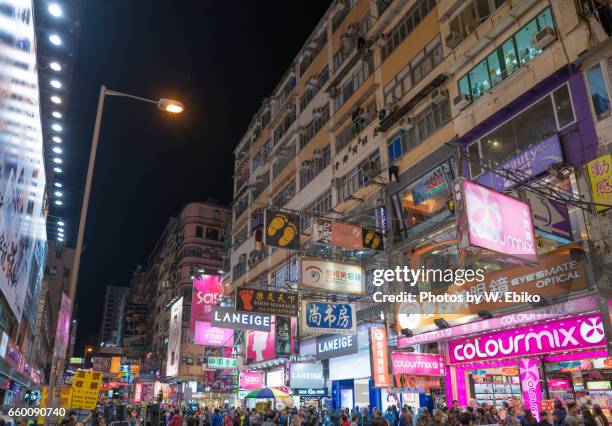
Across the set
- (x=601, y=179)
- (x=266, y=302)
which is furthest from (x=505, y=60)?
(x=266, y=302)

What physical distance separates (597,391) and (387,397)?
8.40m

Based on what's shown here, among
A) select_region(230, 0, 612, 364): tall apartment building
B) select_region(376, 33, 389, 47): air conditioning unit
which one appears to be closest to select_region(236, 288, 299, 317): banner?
select_region(230, 0, 612, 364): tall apartment building

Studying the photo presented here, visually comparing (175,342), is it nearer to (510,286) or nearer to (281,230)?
(281,230)

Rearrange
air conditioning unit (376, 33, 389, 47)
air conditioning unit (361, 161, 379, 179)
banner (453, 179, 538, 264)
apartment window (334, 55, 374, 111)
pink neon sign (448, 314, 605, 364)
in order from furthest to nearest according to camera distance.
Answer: apartment window (334, 55, 374, 111), air conditioning unit (376, 33, 389, 47), air conditioning unit (361, 161, 379, 179), pink neon sign (448, 314, 605, 364), banner (453, 179, 538, 264)

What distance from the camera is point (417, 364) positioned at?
16844 mm

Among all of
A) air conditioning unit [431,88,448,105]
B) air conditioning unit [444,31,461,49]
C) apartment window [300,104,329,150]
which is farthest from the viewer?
apartment window [300,104,329,150]

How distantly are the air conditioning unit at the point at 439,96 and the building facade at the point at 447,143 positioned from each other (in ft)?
0.13

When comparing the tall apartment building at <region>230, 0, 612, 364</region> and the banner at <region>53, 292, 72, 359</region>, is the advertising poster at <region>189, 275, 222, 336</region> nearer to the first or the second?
the tall apartment building at <region>230, 0, 612, 364</region>

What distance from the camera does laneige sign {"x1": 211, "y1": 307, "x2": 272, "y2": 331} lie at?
20859 millimetres

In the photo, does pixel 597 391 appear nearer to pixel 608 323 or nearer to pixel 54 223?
pixel 608 323

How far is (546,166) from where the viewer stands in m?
14.1

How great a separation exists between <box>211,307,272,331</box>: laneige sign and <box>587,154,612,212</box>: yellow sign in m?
14.0

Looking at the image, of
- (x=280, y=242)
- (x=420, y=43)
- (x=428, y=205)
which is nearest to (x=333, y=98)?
(x=420, y=43)

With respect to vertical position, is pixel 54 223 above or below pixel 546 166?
above
